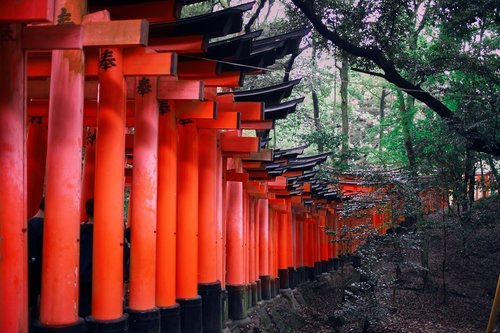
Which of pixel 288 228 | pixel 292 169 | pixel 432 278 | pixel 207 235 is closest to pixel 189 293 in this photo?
pixel 207 235

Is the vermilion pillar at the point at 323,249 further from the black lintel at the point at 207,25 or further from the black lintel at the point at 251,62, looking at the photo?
the black lintel at the point at 207,25

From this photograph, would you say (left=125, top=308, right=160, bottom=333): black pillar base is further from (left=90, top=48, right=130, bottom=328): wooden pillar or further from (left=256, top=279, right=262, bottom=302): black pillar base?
(left=256, top=279, right=262, bottom=302): black pillar base

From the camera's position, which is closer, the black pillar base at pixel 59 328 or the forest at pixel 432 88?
the black pillar base at pixel 59 328

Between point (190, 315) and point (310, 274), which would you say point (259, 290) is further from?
point (310, 274)

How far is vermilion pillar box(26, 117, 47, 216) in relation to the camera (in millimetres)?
8625

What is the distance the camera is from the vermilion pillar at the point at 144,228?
6961mm

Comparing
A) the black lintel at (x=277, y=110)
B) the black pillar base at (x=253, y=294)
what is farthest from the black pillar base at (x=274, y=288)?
the black lintel at (x=277, y=110)

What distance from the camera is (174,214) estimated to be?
780cm

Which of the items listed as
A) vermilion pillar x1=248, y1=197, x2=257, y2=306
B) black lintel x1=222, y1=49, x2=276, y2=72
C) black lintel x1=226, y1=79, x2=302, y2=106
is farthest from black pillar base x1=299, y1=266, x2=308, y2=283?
black lintel x1=222, y1=49, x2=276, y2=72

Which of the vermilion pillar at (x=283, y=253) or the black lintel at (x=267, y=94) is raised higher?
the black lintel at (x=267, y=94)

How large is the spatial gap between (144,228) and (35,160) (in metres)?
2.84

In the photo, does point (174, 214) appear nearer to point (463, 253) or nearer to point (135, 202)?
point (135, 202)

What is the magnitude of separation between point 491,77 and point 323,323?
29.3 feet

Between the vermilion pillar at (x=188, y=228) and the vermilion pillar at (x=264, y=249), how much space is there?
25.8ft
